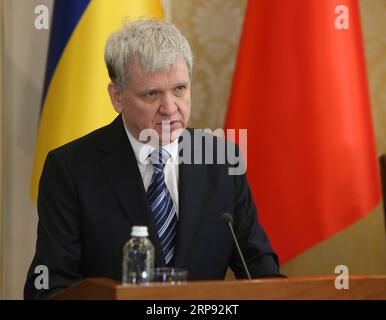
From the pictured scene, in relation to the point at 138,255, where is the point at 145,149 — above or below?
above

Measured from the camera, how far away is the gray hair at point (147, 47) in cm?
244

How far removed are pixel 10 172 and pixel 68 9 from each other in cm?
84

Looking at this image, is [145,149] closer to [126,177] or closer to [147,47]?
[126,177]

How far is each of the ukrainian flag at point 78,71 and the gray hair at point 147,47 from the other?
0.80 meters

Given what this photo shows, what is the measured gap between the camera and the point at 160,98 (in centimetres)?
247

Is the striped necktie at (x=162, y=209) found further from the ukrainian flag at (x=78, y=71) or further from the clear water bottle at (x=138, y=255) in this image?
the ukrainian flag at (x=78, y=71)

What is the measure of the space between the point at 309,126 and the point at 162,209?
3.55 ft

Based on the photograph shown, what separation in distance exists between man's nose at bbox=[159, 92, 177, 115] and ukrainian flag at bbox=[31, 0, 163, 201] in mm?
939

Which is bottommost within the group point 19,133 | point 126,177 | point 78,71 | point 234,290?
point 234,290

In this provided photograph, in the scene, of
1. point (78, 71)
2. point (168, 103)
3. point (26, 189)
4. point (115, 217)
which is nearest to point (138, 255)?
point (115, 217)

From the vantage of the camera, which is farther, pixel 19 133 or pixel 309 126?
pixel 19 133

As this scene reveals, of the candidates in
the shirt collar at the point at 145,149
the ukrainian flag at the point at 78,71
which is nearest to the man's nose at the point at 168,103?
the shirt collar at the point at 145,149

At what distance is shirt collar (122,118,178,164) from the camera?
2578mm
